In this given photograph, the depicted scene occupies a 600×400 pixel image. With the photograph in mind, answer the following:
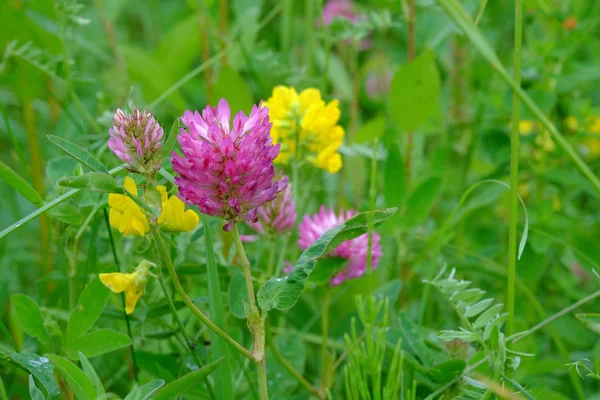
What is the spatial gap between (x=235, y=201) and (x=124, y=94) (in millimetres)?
1132

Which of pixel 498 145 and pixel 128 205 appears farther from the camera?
pixel 498 145

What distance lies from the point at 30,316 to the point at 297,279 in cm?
37

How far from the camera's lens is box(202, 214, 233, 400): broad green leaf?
0.83 meters

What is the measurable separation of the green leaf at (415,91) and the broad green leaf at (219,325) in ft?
1.98

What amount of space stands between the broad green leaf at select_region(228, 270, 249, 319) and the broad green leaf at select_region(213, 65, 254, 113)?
551mm

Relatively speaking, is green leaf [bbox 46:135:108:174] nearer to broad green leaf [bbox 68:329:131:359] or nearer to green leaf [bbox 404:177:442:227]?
broad green leaf [bbox 68:329:131:359]

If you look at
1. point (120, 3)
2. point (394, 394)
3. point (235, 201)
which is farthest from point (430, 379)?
point (120, 3)

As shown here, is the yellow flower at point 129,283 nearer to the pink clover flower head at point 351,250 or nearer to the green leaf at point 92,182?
the green leaf at point 92,182

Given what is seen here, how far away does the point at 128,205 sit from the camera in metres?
0.78

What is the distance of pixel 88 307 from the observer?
89cm

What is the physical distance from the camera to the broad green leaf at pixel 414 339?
3.03 ft

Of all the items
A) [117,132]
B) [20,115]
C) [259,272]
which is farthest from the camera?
[20,115]

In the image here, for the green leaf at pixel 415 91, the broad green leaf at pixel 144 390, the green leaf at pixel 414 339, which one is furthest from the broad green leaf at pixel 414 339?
the green leaf at pixel 415 91

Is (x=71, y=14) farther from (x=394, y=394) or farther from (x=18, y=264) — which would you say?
(x=394, y=394)
